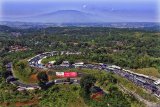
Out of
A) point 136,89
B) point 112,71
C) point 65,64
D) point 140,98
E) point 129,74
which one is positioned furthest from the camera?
point 65,64

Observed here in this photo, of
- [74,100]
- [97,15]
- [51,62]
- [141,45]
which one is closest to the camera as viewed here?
[74,100]

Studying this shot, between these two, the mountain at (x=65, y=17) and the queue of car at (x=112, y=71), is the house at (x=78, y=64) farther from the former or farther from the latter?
the mountain at (x=65, y=17)

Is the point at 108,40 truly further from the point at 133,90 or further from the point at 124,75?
the point at 133,90

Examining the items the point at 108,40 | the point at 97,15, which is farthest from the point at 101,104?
the point at 97,15

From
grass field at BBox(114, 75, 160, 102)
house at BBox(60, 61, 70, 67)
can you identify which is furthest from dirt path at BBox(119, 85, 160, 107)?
house at BBox(60, 61, 70, 67)

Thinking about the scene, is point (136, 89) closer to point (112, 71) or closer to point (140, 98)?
point (140, 98)

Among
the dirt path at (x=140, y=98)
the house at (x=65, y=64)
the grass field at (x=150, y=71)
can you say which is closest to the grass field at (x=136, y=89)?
the dirt path at (x=140, y=98)

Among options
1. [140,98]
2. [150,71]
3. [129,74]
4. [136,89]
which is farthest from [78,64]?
[140,98]

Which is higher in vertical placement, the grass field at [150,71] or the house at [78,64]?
the house at [78,64]

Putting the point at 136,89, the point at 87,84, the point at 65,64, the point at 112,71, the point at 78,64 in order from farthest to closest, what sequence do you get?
1. the point at 65,64
2. the point at 78,64
3. the point at 112,71
4. the point at 136,89
5. the point at 87,84

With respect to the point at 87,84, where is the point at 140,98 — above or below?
below

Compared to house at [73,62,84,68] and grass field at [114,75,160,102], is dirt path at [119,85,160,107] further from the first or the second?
house at [73,62,84,68]
